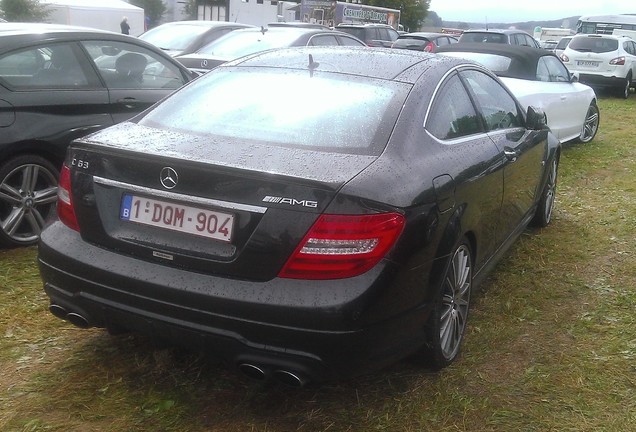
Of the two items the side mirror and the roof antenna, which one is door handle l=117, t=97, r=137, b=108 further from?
the side mirror

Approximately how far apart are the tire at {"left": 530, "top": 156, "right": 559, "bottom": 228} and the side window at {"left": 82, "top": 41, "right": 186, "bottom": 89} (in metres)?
3.10

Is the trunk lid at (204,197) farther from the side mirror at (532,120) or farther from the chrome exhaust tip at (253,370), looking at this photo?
the side mirror at (532,120)

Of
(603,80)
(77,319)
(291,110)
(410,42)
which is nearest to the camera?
(77,319)

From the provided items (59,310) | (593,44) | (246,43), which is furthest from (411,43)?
(59,310)

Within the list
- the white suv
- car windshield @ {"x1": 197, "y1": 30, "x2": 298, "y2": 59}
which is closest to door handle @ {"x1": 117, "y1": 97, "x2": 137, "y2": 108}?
car windshield @ {"x1": 197, "y1": 30, "x2": 298, "y2": 59}

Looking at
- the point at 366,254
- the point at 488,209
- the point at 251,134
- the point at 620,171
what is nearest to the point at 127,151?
the point at 251,134

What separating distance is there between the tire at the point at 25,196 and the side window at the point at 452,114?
2.60 metres

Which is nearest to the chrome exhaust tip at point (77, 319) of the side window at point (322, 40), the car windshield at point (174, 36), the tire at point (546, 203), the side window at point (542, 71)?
the tire at point (546, 203)

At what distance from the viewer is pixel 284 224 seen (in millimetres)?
2572

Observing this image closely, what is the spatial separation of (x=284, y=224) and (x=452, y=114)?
4.60ft

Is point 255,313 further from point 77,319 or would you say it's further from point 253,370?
point 77,319

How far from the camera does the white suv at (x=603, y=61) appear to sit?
17.4 m

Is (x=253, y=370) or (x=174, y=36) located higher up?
(x=174, y=36)

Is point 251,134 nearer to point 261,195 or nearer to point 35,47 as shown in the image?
point 261,195
